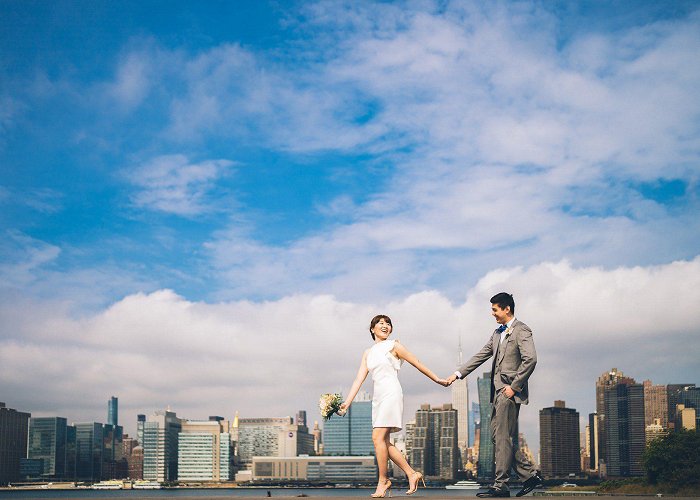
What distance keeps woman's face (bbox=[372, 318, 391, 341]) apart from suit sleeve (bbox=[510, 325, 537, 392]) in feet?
6.15

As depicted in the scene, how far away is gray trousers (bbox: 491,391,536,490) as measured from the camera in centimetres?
1103

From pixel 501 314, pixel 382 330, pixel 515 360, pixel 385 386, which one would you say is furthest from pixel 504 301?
pixel 385 386

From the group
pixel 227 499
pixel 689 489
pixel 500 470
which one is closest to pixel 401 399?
pixel 500 470

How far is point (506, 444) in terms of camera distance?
1104 cm

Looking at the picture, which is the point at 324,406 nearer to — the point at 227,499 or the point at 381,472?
the point at 381,472

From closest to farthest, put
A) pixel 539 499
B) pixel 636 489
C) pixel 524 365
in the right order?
pixel 539 499, pixel 524 365, pixel 636 489

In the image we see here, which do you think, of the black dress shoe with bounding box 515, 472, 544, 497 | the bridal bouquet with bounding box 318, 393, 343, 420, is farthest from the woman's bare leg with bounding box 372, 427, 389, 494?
the black dress shoe with bounding box 515, 472, 544, 497

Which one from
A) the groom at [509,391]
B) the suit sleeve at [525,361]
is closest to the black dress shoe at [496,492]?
the groom at [509,391]

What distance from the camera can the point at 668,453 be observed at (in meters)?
100

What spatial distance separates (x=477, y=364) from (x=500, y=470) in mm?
1729

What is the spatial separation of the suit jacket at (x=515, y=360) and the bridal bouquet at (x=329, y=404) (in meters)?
2.34

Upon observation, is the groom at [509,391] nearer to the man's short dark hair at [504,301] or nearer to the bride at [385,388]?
the man's short dark hair at [504,301]

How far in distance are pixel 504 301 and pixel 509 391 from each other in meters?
1.30

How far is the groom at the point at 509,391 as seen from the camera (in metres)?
11.0
